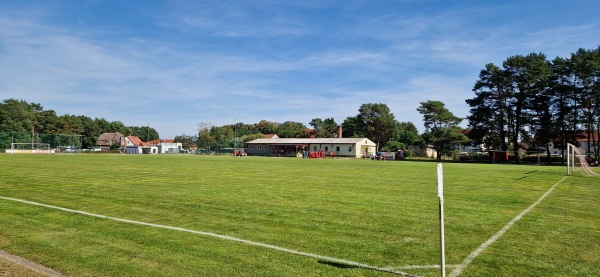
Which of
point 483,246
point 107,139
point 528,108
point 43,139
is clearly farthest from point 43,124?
point 483,246

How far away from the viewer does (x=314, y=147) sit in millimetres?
94562

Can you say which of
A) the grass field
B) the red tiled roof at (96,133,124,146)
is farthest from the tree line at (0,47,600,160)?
the red tiled roof at (96,133,124,146)

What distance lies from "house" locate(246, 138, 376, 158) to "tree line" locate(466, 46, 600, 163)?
88.4 feet

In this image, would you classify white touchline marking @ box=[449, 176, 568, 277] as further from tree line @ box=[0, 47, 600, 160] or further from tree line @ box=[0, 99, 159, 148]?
tree line @ box=[0, 99, 159, 148]

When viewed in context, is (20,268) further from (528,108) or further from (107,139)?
(107,139)

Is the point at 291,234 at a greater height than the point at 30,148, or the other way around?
the point at 30,148

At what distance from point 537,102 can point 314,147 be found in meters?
49.2

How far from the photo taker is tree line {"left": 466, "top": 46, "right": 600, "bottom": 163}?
185ft

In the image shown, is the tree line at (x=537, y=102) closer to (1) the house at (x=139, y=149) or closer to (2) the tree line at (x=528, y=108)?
(2) the tree line at (x=528, y=108)

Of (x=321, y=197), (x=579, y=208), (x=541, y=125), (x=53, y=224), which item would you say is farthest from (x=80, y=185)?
(x=541, y=125)

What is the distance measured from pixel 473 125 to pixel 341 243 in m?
68.6

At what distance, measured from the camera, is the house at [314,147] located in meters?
88.3

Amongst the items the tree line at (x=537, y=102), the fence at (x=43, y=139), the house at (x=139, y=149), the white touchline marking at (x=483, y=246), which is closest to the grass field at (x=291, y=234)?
the white touchline marking at (x=483, y=246)

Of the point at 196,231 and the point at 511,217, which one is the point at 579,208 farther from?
the point at 196,231
